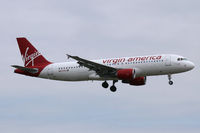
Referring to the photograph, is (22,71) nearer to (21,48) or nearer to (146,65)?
(21,48)

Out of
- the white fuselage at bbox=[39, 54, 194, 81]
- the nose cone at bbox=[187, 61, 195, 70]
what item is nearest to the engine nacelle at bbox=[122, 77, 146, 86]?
the white fuselage at bbox=[39, 54, 194, 81]

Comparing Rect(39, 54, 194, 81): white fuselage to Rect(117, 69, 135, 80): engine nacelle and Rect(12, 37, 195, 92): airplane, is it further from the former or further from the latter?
Rect(117, 69, 135, 80): engine nacelle

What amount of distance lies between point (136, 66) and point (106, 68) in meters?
3.96

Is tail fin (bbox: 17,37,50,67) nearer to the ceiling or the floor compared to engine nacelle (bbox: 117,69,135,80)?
nearer to the ceiling

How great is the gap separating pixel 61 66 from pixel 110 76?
7.67m

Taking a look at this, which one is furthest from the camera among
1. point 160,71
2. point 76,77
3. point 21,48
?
point 21,48

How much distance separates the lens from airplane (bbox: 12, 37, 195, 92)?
67750 millimetres

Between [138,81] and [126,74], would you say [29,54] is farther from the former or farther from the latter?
[126,74]

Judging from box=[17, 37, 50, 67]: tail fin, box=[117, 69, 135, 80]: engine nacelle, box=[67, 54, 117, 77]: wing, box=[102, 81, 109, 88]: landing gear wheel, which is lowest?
box=[102, 81, 109, 88]: landing gear wheel

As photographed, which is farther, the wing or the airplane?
the wing

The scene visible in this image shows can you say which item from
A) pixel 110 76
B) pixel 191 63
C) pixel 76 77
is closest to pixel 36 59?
pixel 76 77

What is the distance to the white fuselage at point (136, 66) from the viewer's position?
67.7 m

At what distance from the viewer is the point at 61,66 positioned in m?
73.5

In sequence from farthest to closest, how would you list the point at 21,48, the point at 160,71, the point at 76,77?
the point at 21,48 → the point at 76,77 → the point at 160,71
